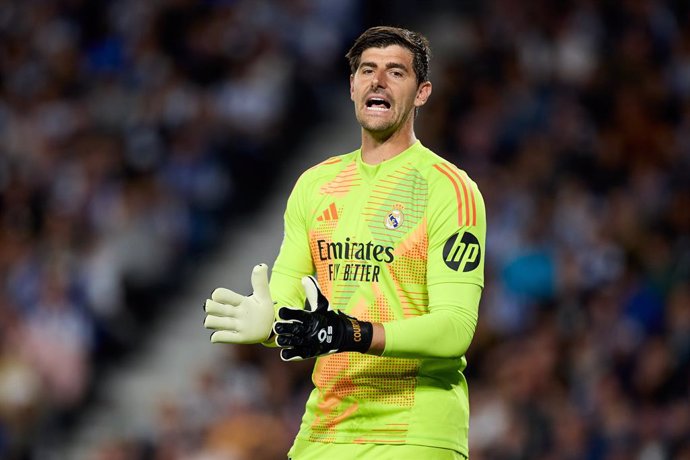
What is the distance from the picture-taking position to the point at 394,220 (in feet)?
15.8

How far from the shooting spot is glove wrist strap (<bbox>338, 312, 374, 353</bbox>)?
4.31 m

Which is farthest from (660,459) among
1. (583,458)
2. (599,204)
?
(599,204)

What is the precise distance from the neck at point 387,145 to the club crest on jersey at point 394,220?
30 cm

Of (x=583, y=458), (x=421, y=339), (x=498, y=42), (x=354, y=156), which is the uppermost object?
(x=498, y=42)

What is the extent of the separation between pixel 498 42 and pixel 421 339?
899cm

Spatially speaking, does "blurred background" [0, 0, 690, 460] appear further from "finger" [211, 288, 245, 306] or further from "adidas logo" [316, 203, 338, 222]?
"finger" [211, 288, 245, 306]

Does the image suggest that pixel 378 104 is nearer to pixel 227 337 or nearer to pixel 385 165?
pixel 385 165

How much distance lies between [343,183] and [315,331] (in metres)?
0.97

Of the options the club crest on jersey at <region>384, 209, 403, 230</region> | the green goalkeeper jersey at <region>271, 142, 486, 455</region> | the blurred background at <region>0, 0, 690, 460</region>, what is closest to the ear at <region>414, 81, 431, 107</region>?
the green goalkeeper jersey at <region>271, 142, 486, 455</region>

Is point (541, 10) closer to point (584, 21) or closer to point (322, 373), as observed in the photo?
point (584, 21)

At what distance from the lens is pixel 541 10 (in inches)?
521

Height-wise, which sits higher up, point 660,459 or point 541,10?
point 541,10

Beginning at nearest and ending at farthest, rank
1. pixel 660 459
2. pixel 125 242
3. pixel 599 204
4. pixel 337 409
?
1. pixel 337 409
2. pixel 660 459
3. pixel 599 204
4. pixel 125 242

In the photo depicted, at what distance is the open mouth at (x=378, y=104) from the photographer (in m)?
4.97
